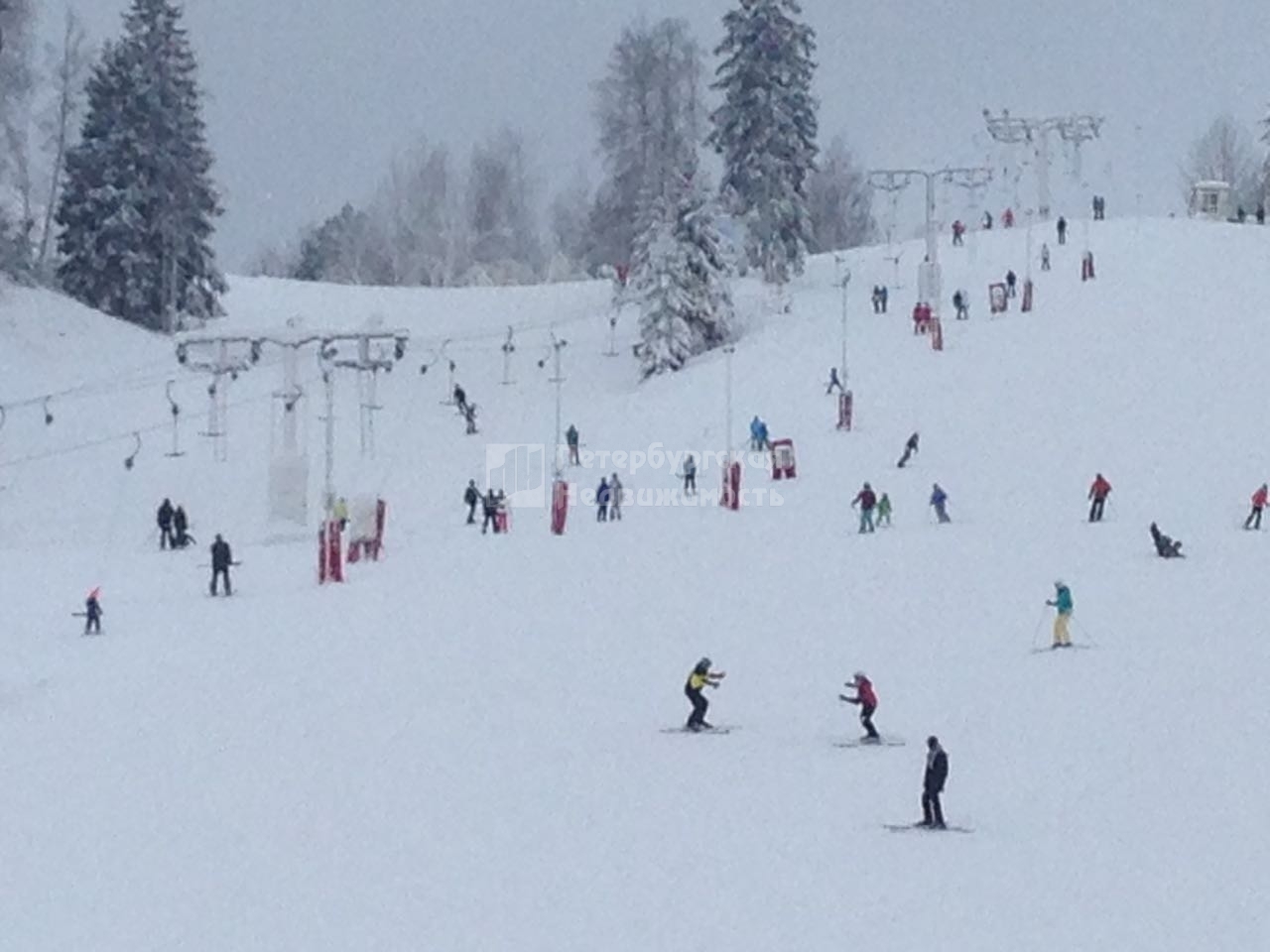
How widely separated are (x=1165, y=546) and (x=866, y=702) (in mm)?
12036

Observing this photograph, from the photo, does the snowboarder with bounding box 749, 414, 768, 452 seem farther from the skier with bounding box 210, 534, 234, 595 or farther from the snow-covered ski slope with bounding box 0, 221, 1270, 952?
the skier with bounding box 210, 534, 234, 595

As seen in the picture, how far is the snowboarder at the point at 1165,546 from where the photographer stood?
3203cm

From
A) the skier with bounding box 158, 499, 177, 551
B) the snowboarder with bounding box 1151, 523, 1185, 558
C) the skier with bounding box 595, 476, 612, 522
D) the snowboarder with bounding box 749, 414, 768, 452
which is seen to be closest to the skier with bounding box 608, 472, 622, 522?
the skier with bounding box 595, 476, 612, 522

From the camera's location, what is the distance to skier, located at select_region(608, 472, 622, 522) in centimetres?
3847

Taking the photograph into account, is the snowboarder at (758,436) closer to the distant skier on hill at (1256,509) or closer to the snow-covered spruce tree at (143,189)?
the distant skier on hill at (1256,509)

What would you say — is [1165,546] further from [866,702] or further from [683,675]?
[866,702]

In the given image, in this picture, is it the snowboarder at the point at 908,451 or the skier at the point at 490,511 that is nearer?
the skier at the point at 490,511

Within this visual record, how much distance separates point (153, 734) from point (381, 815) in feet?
15.3

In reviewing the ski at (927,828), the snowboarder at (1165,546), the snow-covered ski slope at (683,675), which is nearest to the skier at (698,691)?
the snow-covered ski slope at (683,675)

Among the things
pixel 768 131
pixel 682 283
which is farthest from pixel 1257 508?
pixel 768 131

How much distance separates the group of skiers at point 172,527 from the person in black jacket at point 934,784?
868 inches

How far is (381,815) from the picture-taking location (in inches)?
742

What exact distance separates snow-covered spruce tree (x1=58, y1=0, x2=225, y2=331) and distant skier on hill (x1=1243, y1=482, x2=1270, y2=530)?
3499 cm

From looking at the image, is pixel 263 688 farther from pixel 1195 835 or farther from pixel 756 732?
pixel 1195 835
